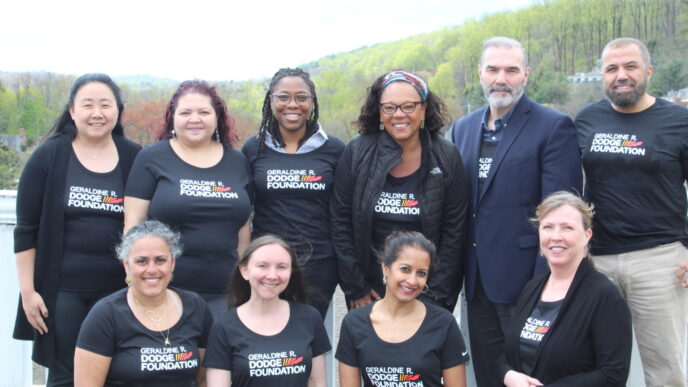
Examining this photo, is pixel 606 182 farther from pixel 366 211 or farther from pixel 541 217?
→ pixel 366 211

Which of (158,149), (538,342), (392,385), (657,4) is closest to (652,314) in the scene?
(538,342)

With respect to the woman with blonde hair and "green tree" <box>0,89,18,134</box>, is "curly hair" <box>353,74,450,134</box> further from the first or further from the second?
"green tree" <box>0,89,18,134</box>

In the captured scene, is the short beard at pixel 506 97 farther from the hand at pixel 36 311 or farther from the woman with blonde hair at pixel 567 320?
the hand at pixel 36 311

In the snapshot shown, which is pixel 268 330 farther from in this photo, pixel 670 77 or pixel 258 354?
pixel 670 77

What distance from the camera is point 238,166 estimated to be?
373 cm

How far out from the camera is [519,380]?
3088 mm

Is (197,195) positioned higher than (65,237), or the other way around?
(197,195)

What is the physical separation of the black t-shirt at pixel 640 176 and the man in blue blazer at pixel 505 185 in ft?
0.69

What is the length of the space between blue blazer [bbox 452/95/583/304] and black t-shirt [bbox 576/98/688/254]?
208mm

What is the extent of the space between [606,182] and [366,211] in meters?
1.43

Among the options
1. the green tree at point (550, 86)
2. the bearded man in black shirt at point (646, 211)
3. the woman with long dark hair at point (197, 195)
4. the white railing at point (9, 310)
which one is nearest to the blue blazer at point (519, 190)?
the bearded man in black shirt at point (646, 211)

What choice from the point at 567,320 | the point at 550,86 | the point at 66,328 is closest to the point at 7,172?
the point at 66,328

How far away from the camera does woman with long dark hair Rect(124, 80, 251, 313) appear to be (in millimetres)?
3492

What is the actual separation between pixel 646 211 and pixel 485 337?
118 centimetres
